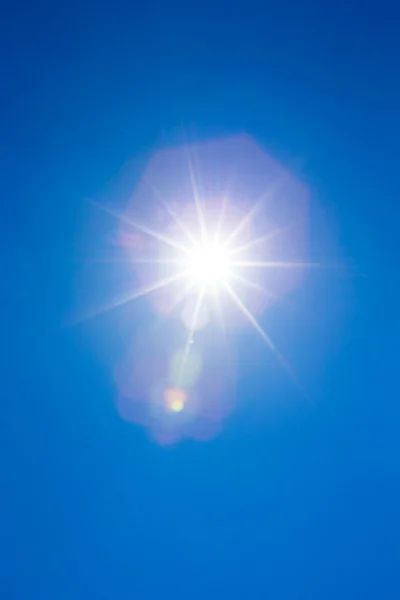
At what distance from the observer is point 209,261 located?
276cm

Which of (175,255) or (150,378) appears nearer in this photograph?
(175,255)

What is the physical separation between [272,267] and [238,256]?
0.28 meters

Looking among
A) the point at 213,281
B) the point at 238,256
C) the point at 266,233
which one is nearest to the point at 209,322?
the point at 213,281

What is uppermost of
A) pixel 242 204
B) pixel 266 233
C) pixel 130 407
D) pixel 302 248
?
pixel 242 204

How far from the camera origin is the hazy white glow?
9.05 ft

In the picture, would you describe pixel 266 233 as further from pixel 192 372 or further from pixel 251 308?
pixel 192 372

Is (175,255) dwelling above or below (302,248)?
above

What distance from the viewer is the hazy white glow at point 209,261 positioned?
276 cm

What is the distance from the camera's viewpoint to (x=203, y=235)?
2.78 meters

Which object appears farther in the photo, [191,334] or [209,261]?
[191,334]

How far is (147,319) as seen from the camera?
2.89 m

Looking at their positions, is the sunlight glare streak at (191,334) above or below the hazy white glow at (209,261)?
below

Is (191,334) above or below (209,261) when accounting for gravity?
below

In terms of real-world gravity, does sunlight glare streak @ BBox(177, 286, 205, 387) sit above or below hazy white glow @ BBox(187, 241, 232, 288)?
below
